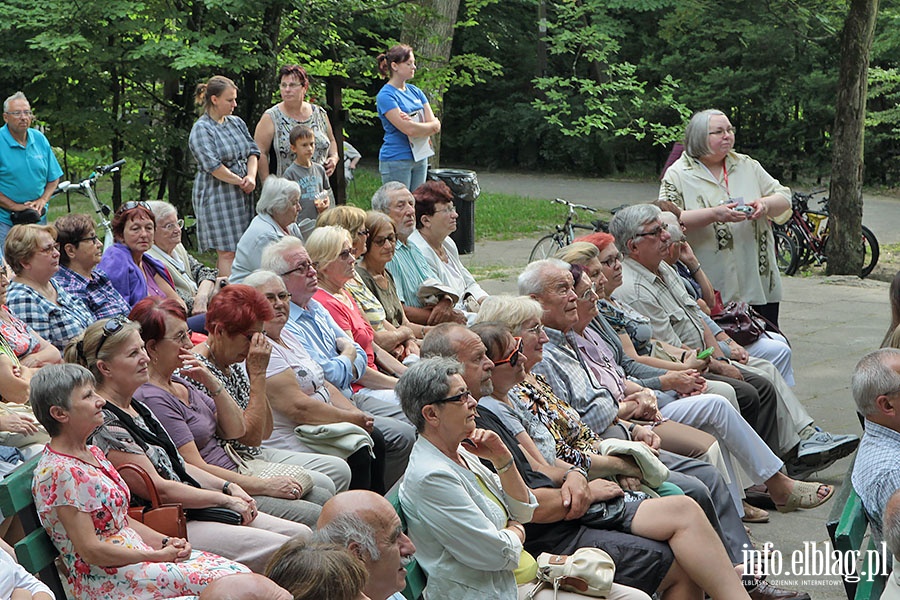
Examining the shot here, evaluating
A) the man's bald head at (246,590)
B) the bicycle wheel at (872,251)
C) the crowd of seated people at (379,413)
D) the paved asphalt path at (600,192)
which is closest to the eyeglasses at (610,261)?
the crowd of seated people at (379,413)

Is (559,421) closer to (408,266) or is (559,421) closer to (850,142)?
(408,266)

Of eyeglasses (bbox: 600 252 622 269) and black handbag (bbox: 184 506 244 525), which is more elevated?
eyeglasses (bbox: 600 252 622 269)

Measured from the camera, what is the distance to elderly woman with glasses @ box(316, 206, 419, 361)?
596 cm

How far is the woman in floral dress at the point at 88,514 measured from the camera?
10.9 feet

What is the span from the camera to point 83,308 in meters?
5.56

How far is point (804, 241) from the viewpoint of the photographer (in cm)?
1370

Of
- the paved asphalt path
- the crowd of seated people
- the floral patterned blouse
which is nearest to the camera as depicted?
the crowd of seated people

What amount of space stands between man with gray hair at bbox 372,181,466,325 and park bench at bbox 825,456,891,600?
9.84 ft

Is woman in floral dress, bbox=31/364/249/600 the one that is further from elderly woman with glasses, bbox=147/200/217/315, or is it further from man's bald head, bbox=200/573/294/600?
elderly woman with glasses, bbox=147/200/217/315

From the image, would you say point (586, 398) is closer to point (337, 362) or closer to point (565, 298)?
point (565, 298)

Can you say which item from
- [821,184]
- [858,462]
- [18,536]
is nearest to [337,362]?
[18,536]

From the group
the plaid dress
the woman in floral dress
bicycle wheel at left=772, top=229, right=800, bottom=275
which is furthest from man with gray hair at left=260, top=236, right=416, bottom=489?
bicycle wheel at left=772, top=229, right=800, bottom=275

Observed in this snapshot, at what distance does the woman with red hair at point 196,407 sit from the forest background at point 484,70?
5.98 meters

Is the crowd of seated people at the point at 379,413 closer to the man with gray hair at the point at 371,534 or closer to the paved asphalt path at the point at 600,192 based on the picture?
the man with gray hair at the point at 371,534
